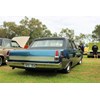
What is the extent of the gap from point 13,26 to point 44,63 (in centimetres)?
5718

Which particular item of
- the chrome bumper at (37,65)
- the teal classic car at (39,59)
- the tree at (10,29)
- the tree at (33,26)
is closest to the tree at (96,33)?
the tree at (33,26)

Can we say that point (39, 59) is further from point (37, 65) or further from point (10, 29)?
point (10, 29)

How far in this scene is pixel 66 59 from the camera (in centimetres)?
838

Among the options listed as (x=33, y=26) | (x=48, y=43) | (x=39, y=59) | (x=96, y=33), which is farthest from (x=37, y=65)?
(x=96, y=33)

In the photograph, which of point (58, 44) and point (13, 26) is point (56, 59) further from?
point (13, 26)

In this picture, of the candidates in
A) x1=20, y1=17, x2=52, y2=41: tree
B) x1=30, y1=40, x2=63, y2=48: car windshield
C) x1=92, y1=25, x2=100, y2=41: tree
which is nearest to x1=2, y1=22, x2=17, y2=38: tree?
x1=20, y1=17, x2=52, y2=41: tree

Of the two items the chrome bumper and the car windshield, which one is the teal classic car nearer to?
the chrome bumper

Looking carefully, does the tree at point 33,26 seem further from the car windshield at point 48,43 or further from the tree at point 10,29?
the car windshield at point 48,43

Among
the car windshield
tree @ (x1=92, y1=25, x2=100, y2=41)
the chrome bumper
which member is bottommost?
the chrome bumper

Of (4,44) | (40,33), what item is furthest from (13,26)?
(4,44)

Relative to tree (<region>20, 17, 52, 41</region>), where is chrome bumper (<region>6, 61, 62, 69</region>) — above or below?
below

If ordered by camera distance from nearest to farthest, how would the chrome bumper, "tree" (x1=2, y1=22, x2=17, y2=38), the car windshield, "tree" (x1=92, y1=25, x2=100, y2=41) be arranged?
the chrome bumper
the car windshield
"tree" (x1=2, y1=22, x2=17, y2=38)
"tree" (x1=92, y1=25, x2=100, y2=41)

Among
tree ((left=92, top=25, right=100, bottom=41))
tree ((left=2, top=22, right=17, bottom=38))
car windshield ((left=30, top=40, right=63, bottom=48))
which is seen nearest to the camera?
car windshield ((left=30, top=40, right=63, bottom=48))

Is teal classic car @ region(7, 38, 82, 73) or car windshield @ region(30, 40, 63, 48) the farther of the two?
car windshield @ region(30, 40, 63, 48)
